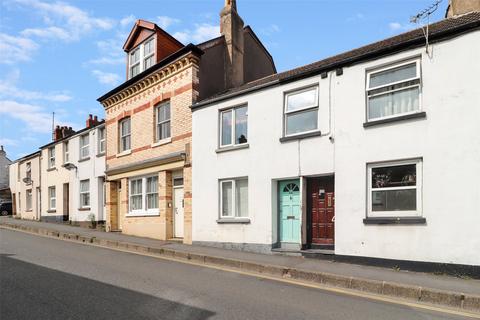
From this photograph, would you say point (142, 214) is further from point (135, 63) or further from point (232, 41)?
point (232, 41)

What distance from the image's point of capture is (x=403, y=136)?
10086mm

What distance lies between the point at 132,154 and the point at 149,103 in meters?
2.50

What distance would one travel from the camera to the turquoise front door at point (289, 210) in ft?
40.7

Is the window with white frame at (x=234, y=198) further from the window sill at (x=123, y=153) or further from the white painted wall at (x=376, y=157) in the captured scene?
the window sill at (x=123, y=153)

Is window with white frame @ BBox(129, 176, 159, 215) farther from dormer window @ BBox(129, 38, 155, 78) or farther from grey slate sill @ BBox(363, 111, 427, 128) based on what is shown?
grey slate sill @ BBox(363, 111, 427, 128)

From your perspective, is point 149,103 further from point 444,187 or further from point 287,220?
point 444,187

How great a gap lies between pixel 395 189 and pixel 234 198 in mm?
5417

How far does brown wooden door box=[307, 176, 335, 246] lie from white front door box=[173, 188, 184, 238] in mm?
5905

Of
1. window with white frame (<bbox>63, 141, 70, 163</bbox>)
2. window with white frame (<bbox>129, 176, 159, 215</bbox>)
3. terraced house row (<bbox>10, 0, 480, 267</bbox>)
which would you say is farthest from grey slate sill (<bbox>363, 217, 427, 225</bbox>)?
window with white frame (<bbox>63, 141, 70, 163</bbox>)

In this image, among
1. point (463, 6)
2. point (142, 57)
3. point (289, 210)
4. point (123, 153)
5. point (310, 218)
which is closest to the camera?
point (310, 218)

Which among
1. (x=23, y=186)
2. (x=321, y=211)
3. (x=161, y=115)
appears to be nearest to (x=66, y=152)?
(x=23, y=186)

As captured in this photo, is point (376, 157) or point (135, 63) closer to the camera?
point (376, 157)

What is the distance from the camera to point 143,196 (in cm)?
1808

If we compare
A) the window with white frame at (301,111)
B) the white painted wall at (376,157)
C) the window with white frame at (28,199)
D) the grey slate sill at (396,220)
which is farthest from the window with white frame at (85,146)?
the grey slate sill at (396,220)
